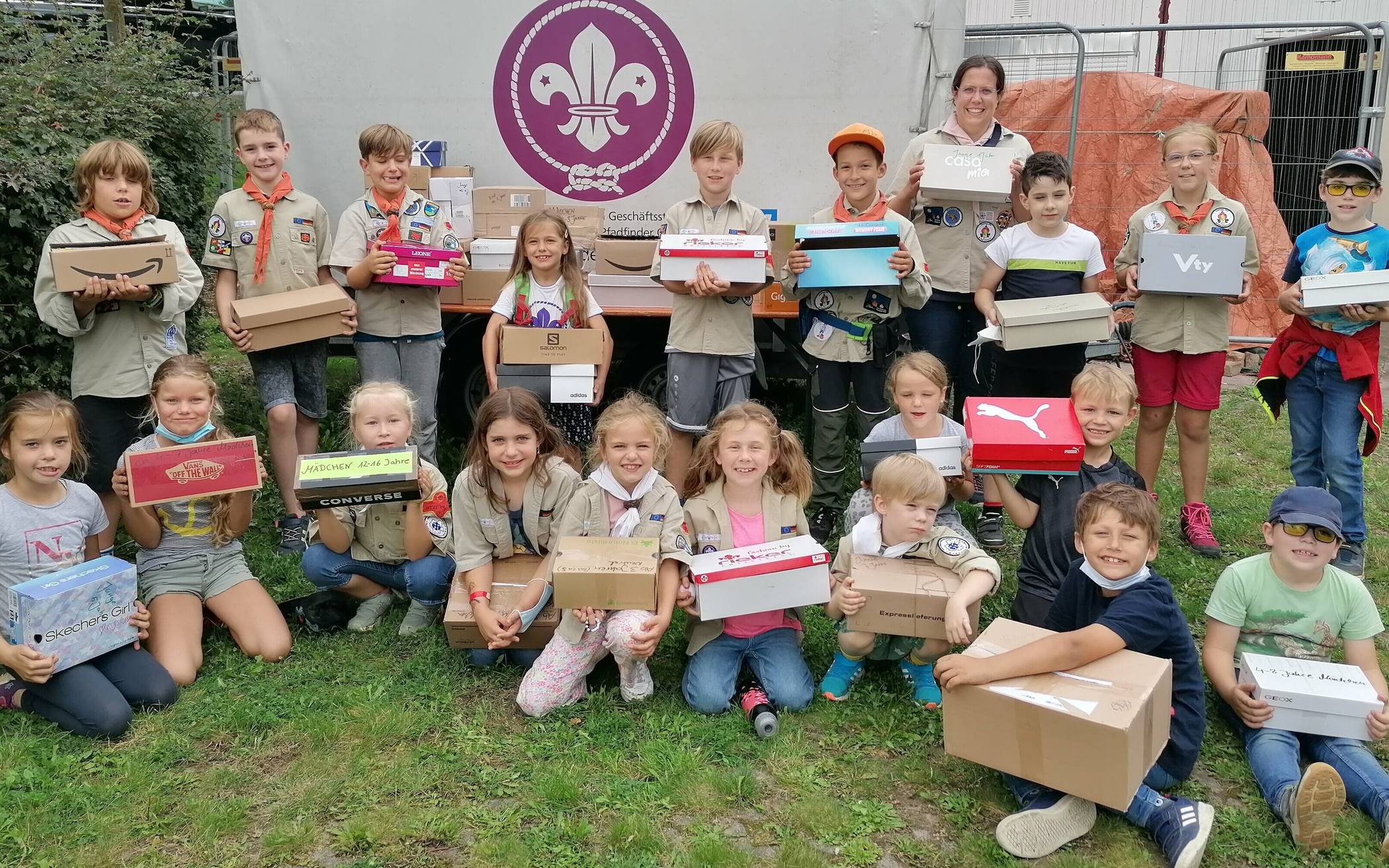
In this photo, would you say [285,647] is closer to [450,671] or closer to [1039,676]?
[450,671]

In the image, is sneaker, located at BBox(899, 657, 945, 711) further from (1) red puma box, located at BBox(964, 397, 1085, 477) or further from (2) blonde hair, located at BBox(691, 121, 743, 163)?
(2) blonde hair, located at BBox(691, 121, 743, 163)

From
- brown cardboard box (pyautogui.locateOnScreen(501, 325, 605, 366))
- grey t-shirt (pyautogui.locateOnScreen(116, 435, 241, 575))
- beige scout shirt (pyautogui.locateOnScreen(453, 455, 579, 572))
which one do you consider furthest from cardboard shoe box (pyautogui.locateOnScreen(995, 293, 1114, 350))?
grey t-shirt (pyautogui.locateOnScreen(116, 435, 241, 575))

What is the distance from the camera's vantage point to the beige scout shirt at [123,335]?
426 centimetres

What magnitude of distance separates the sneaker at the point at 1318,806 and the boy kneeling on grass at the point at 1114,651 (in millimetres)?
211

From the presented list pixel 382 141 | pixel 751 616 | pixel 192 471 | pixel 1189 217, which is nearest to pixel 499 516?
pixel 751 616

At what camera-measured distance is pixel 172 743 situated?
331 cm

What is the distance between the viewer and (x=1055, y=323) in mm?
4188

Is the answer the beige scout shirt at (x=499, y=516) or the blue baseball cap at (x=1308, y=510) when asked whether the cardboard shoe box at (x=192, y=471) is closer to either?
the beige scout shirt at (x=499, y=516)

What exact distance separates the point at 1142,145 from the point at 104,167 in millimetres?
8096

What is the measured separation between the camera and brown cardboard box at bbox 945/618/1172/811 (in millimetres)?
2645

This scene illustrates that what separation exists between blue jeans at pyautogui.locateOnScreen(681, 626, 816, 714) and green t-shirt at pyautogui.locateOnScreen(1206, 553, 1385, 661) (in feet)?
4.37

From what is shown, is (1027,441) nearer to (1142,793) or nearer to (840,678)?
(840,678)

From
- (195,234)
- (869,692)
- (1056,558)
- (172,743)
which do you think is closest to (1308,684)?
(1056,558)

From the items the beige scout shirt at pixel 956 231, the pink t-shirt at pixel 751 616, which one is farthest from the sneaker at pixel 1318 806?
the beige scout shirt at pixel 956 231
